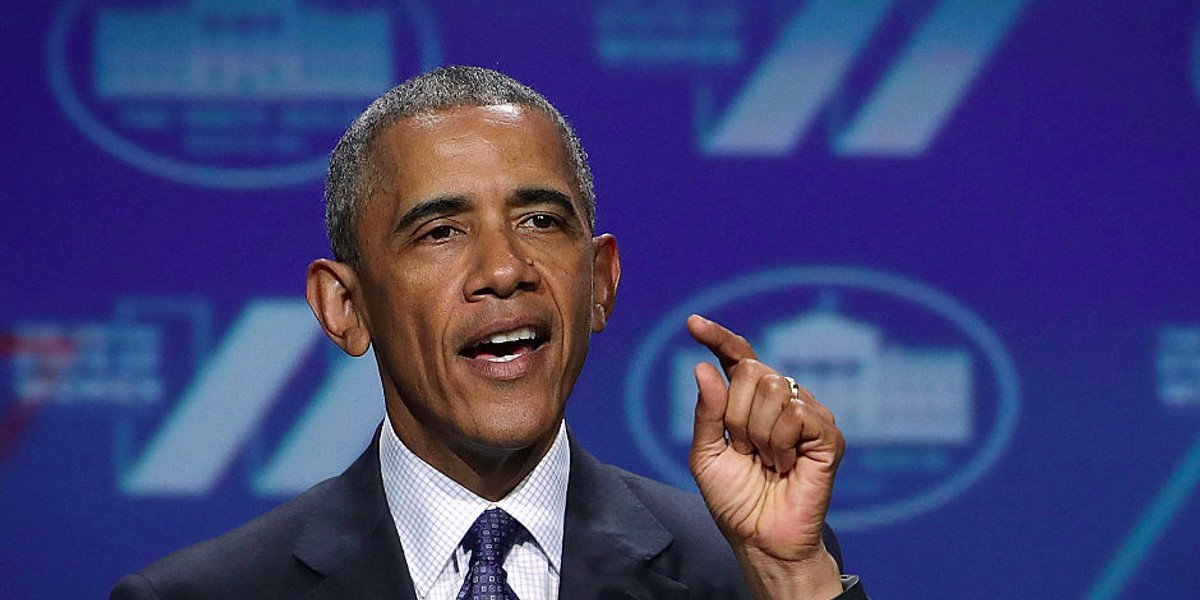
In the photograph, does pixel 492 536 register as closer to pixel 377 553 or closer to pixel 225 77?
pixel 377 553

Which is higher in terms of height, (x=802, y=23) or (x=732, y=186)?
(x=802, y=23)

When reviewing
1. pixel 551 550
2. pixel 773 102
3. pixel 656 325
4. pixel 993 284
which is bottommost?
pixel 551 550

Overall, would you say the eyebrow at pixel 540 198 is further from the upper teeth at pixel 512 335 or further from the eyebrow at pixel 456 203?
the upper teeth at pixel 512 335

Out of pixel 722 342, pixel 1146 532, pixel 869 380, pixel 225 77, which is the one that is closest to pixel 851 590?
pixel 722 342

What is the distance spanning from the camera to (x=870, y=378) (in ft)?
9.87

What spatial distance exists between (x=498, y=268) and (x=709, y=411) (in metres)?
0.30

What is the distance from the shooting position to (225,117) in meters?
3.03

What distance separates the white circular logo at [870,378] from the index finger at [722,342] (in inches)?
46.6

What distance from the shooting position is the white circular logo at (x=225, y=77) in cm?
301

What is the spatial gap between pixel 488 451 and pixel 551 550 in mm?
157

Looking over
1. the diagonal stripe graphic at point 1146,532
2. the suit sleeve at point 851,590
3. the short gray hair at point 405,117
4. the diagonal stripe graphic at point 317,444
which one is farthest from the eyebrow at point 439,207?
the diagonal stripe graphic at point 1146,532

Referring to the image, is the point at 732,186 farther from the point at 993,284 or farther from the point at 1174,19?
the point at 1174,19

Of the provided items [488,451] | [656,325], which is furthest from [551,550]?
[656,325]

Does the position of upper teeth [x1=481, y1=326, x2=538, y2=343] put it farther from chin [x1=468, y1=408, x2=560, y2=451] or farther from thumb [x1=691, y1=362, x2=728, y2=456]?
thumb [x1=691, y1=362, x2=728, y2=456]
